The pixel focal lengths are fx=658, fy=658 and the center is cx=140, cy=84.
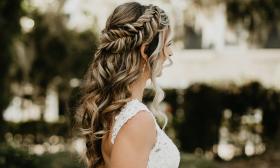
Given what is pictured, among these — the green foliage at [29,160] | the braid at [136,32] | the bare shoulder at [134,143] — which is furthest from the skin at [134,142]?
the green foliage at [29,160]

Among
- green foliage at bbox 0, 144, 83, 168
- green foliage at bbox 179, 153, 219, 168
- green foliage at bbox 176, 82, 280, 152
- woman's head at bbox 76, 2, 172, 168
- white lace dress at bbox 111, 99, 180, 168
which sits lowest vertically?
green foliage at bbox 176, 82, 280, 152

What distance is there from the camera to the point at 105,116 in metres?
2.89

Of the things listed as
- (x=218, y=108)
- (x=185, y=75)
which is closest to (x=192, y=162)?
(x=218, y=108)

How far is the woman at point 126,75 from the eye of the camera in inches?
109

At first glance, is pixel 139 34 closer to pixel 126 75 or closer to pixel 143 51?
pixel 143 51

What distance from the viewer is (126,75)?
2773 millimetres

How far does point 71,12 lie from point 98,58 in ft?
46.5

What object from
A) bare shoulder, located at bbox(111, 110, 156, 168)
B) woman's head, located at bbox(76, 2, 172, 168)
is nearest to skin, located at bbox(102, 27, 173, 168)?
bare shoulder, located at bbox(111, 110, 156, 168)

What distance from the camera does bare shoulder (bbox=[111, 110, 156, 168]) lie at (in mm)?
2564

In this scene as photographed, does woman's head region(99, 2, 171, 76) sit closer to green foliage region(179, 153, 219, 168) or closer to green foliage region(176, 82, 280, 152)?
green foliage region(179, 153, 219, 168)

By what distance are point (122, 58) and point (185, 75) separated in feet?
61.2

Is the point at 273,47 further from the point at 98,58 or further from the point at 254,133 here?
the point at 98,58

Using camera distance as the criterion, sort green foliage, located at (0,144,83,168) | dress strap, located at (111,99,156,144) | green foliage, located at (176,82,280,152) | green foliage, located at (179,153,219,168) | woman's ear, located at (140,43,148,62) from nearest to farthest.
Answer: dress strap, located at (111,99,156,144)
woman's ear, located at (140,43,148,62)
green foliage, located at (0,144,83,168)
green foliage, located at (179,153,219,168)
green foliage, located at (176,82,280,152)

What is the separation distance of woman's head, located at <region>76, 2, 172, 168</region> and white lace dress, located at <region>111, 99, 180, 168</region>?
63mm
